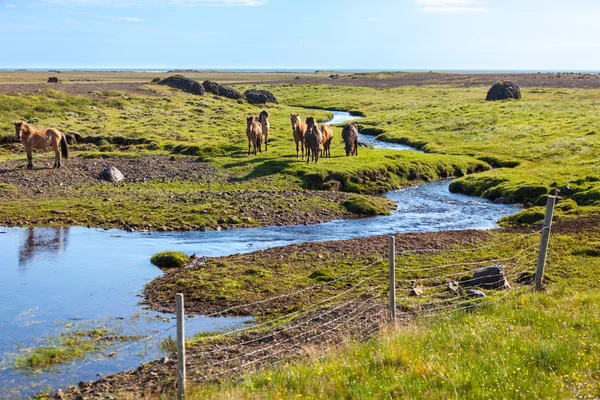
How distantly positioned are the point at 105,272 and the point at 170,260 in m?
2.07

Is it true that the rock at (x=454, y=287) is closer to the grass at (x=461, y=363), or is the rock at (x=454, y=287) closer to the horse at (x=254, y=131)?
the grass at (x=461, y=363)

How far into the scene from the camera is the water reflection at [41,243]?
67.8 feet

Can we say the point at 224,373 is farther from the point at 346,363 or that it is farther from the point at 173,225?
the point at 173,225

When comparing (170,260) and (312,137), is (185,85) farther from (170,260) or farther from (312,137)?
(170,260)

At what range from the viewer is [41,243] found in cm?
2236

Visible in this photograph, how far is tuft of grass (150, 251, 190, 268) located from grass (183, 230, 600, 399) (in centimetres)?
970

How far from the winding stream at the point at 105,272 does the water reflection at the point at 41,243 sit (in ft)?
0.11

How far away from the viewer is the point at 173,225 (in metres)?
25.2

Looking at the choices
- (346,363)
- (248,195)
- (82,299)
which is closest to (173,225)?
(248,195)

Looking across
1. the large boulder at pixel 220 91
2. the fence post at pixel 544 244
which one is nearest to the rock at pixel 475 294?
the fence post at pixel 544 244

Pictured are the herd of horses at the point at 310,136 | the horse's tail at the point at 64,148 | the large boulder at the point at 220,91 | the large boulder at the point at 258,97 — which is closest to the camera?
the horse's tail at the point at 64,148

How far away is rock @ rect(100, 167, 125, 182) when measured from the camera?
3303cm

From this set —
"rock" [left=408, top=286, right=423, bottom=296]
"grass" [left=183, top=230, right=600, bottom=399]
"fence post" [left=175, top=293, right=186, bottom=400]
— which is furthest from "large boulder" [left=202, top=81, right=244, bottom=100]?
"fence post" [left=175, top=293, right=186, bottom=400]

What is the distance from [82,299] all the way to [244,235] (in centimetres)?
866
